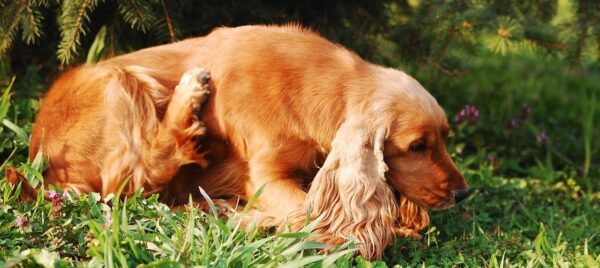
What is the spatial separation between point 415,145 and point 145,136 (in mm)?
1214

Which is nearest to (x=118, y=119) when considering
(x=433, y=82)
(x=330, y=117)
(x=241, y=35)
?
(x=241, y=35)

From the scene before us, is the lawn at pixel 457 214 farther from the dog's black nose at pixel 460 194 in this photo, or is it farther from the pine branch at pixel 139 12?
the pine branch at pixel 139 12

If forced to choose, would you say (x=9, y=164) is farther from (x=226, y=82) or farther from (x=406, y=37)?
(x=406, y=37)

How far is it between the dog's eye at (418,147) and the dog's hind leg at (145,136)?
0.92 metres

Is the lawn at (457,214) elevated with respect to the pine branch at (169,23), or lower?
lower

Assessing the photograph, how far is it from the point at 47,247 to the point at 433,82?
3216 millimetres

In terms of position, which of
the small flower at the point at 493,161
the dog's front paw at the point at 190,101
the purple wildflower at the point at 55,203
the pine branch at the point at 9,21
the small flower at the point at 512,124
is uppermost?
the pine branch at the point at 9,21

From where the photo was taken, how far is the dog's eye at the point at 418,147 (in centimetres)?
367

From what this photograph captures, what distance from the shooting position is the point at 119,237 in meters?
3.05

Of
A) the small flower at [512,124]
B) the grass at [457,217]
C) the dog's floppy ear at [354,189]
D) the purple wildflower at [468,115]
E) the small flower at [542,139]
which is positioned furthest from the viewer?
the small flower at [512,124]

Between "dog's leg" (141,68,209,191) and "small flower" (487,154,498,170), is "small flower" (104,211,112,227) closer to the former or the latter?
"dog's leg" (141,68,209,191)

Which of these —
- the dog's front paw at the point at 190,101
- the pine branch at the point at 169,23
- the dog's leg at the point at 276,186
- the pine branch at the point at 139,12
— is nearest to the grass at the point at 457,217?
the dog's leg at the point at 276,186

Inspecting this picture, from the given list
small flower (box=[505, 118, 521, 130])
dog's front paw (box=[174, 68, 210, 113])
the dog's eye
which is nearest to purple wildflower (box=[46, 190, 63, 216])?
dog's front paw (box=[174, 68, 210, 113])

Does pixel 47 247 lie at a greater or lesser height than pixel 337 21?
lesser
